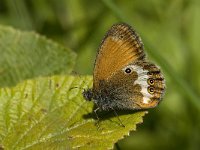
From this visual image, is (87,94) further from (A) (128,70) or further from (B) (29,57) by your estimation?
(B) (29,57)

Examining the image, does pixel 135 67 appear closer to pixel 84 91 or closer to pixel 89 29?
pixel 84 91

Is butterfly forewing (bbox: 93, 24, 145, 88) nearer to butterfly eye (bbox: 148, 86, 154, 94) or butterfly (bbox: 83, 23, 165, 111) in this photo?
butterfly (bbox: 83, 23, 165, 111)

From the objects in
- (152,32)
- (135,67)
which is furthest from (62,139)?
(152,32)

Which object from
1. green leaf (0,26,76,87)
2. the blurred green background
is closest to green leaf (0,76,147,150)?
green leaf (0,26,76,87)

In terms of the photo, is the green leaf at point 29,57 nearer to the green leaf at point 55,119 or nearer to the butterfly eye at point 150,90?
the green leaf at point 55,119

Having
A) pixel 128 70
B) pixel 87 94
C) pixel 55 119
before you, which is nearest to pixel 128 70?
pixel 128 70

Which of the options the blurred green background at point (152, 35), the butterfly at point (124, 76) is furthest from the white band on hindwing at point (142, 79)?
the blurred green background at point (152, 35)

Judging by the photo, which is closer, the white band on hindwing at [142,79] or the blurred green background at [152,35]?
the white band on hindwing at [142,79]
